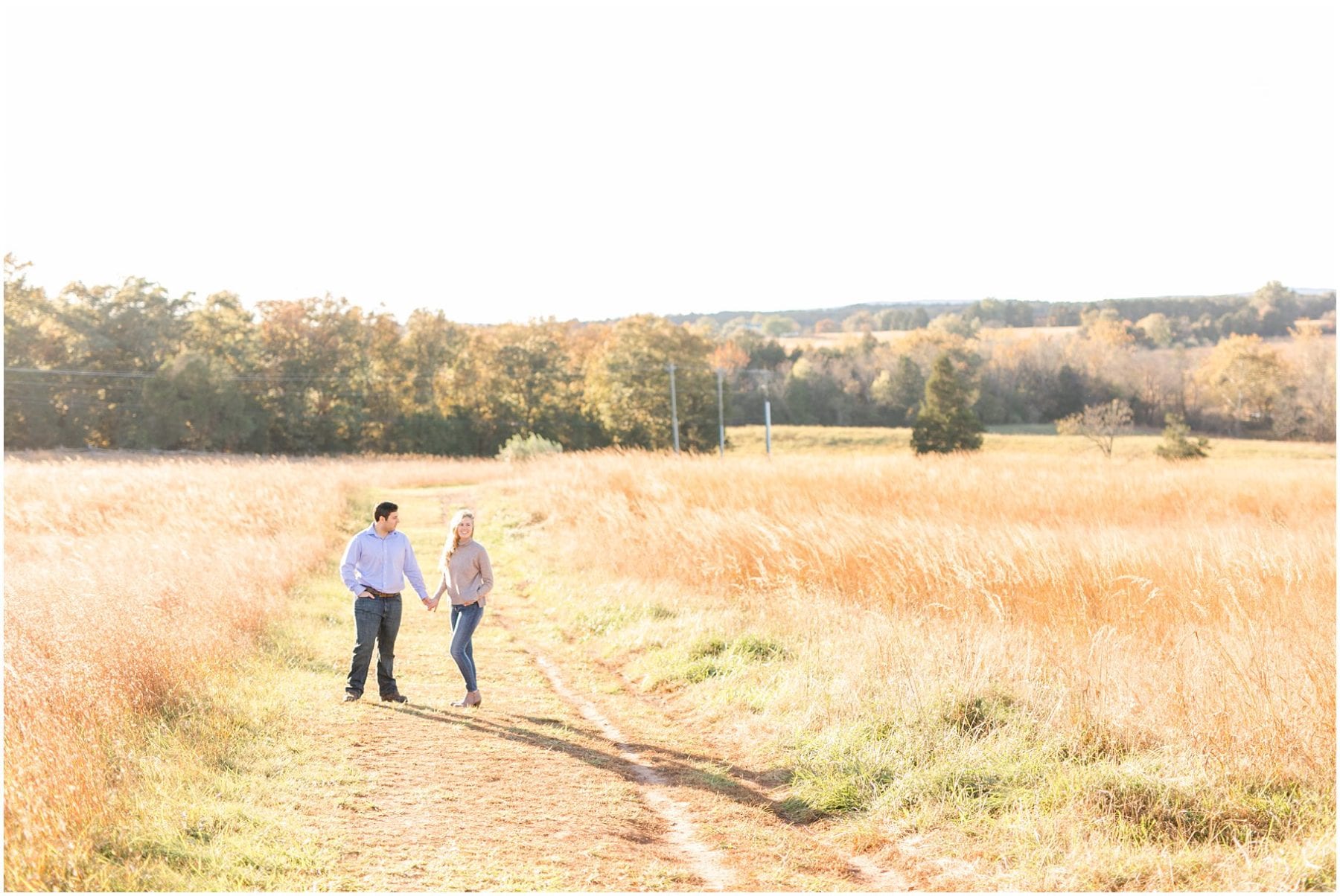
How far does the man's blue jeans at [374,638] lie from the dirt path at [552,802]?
202 mm

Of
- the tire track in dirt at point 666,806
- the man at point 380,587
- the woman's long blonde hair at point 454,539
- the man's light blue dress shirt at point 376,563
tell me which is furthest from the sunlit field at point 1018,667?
the man's light blue dress shirt at point 376,563

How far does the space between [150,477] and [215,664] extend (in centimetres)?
1921

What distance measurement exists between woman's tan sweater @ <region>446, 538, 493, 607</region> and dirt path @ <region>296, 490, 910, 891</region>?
0.95m

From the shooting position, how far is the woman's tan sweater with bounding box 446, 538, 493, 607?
8.77 m

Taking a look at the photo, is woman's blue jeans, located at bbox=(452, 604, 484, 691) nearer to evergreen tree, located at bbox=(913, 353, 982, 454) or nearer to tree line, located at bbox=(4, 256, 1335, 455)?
evergreen tree, located at bbox=(913, 353, 982, 454)

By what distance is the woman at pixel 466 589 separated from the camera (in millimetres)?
8758

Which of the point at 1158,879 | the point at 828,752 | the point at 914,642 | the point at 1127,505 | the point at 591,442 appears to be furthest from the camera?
the point at 591,442

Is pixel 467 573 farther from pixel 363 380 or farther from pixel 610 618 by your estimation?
pixel 363 380

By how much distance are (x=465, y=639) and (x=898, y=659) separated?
11.4 ft

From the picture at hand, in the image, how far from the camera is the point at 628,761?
759 centimetres

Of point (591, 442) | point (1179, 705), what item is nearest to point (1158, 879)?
point (1179, 705)

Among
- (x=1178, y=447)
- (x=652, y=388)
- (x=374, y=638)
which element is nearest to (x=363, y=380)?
(x=652, y=388)

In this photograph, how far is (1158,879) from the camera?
5.00 m

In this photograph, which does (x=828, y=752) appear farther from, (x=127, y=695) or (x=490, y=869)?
(x=127, y=695)
